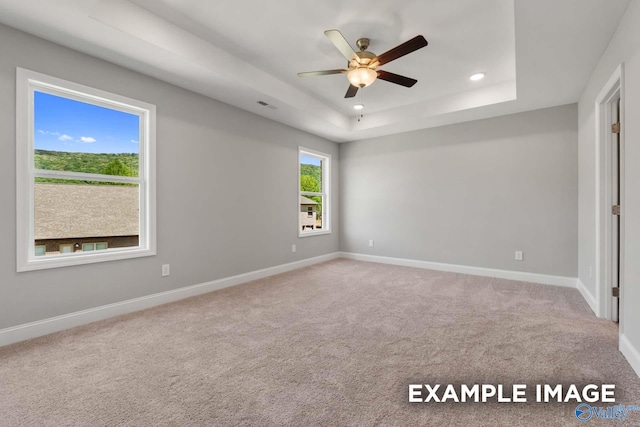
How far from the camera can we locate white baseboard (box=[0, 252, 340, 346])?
7.74ft

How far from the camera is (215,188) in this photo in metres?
3.84

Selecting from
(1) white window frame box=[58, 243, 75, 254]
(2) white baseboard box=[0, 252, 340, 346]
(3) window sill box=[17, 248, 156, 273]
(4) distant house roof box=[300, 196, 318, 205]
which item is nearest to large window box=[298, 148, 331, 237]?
(4) distant house roof box=[300, 196, 318, 205]

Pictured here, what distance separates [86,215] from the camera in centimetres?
283

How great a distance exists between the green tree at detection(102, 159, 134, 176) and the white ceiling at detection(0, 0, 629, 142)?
991 millimetres

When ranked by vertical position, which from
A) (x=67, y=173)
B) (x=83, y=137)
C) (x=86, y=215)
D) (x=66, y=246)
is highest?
(x=83, y=137)

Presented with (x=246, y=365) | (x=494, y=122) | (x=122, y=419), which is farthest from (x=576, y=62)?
(x=122, y=419)

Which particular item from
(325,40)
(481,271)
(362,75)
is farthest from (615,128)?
(325,40)

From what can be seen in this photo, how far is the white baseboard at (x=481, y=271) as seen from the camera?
3992mm

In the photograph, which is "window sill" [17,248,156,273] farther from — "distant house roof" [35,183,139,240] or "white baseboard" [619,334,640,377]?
"white baseboard" [619,334,640,377]

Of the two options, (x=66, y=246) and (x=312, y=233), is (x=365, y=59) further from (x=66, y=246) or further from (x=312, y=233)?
(x=312, y=233)

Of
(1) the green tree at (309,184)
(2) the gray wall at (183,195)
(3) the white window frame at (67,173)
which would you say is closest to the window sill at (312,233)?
(2) the gray wall at (183,195)

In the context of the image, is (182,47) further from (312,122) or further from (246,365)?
(246,365)

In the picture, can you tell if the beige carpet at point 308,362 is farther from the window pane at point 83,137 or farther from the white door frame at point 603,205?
the window pane at point 83,137

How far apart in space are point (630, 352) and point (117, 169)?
15.0 ft
